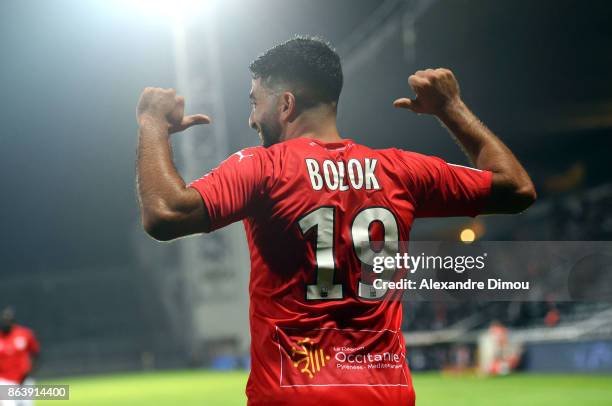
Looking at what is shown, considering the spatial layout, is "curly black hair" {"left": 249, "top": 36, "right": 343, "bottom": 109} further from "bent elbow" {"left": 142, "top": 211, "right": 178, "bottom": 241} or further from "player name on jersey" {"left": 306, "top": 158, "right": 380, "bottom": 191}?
"bent elbow" {"left": 142, "top": 211, "right": 178, "bottom": 241}

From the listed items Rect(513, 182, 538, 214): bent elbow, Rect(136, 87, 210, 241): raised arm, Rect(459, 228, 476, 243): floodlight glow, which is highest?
Rect(136, 87, 210, 241): raised arm

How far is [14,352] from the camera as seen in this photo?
11156 millimetres

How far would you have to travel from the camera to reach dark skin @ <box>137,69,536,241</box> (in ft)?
6.26

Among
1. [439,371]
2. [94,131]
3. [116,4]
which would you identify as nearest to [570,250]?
[439,371]

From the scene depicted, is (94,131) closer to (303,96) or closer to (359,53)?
(359,53)

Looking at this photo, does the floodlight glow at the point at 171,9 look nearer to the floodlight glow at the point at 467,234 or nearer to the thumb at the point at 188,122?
the floodlight glow at the point at 467,234

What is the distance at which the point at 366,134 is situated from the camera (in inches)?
1037

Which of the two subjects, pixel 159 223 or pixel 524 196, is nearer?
pixel 159 223

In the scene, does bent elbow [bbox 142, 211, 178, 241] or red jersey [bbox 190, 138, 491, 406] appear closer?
bent elbow [bbox 142, 211, 178, 241]

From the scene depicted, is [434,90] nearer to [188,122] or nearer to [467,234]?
[188,122]

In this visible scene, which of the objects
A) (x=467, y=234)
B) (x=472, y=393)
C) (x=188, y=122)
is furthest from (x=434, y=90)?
(x=467, y=234)

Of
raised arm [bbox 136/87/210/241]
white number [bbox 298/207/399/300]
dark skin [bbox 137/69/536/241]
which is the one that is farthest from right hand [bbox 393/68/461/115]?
raised arm [bbox 136/87/210/241]

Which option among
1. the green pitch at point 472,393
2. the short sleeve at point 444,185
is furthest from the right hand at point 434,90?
the green pitch at point 472,393

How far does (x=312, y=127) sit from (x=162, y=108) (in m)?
0.43
